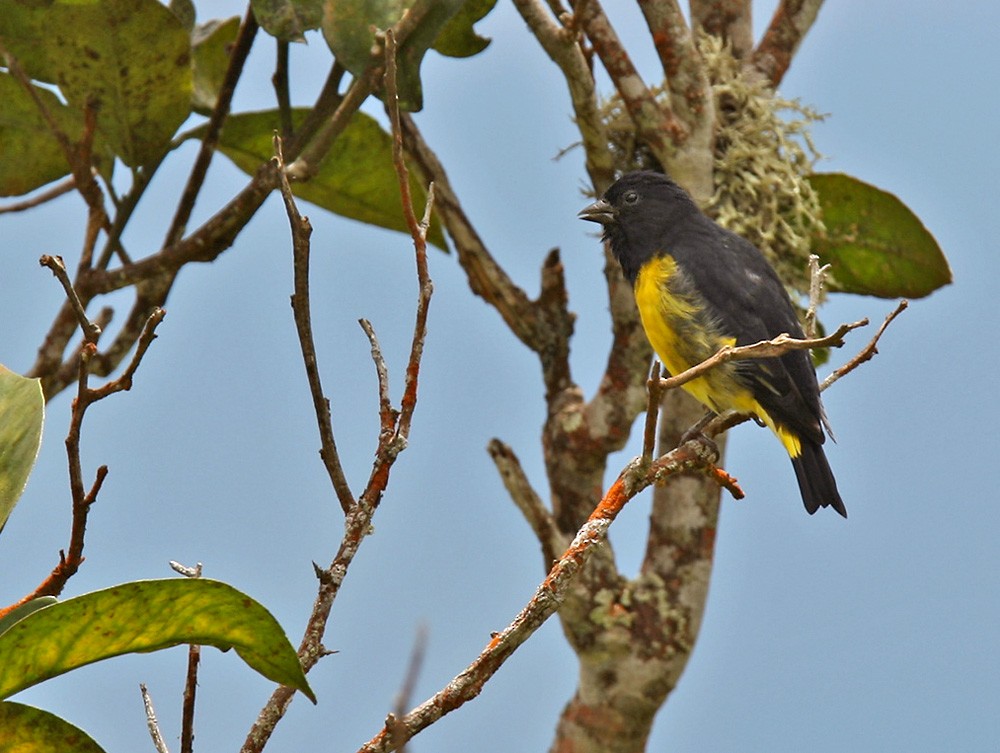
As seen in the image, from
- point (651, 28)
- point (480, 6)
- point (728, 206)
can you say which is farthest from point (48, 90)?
point (728, 206)

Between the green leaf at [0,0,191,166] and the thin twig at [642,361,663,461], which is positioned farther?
the green leaf at [0,0,191,166]

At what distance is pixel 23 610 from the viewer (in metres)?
1.35

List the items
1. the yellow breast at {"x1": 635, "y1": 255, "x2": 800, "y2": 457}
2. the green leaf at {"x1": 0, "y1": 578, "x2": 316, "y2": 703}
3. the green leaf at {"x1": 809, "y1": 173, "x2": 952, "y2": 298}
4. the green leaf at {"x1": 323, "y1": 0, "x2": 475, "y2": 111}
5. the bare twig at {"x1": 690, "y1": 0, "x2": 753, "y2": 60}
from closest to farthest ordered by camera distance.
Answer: the green leaf at {"x1": 0, "y1": 578, "x2": 316, "y2": 703} → the green leaf at {"x1": 323, "y1": 0, "x2": 475, "y2": 111} → the yellow breast at {"x1": 635, "y1": 255, "x2": 800, "y2": 457} → the green leaf at {"x1": 809, "y1": 173, "x2": 952, "y2": 298} → the bare twig at {"x1": 690, "y1": 0, "x2": 753, "y2": 60}

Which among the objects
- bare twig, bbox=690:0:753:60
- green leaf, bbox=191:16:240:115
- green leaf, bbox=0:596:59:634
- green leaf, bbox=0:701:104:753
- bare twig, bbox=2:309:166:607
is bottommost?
green leaf, bbox=0:701:104:753

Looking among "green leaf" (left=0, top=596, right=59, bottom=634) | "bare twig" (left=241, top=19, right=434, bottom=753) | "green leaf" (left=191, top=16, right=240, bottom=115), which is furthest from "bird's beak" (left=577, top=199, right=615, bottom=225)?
"green leaf" (left=0, top=596, right=59, bottom=634)

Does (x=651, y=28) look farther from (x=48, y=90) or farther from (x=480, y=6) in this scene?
(x=48, y=90)

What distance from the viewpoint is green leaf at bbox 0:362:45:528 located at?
1.45m

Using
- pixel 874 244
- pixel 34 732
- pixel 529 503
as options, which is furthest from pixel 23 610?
pixel 874 244

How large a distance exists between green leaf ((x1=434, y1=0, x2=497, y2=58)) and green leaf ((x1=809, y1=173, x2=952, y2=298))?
1293 mm

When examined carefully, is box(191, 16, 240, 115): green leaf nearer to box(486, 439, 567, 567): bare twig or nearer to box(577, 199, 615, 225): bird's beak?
box(577, 199, 615, 225): bird's beak

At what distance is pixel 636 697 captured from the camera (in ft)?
12.2

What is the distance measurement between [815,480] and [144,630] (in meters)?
1.99

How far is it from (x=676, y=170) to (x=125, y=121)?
1.60 metres

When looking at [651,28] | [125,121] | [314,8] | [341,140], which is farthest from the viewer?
[651,28]
